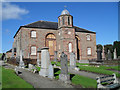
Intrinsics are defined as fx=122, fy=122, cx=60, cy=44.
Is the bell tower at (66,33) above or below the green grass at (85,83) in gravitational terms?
above

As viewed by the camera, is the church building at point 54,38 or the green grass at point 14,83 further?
the church building at point 54,38

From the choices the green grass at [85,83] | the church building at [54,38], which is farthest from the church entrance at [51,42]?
the green grass at [85,83]

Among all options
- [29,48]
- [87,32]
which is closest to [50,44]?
[29,48]

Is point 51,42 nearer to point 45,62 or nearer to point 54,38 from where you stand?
point 54,38

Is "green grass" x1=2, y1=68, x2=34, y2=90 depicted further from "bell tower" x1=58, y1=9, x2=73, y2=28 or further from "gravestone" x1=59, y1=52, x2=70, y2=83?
"bell tower" x1=58, y1=9, x2=73, y2=28

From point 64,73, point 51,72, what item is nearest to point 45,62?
point 51,72

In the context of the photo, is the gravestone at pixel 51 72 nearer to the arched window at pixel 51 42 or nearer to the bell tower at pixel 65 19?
the bell tower at pixel 65 19

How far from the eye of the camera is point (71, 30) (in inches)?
1164

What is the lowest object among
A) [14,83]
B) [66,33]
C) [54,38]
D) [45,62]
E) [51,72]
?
[14,83]

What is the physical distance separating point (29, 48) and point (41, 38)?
12.6 ft

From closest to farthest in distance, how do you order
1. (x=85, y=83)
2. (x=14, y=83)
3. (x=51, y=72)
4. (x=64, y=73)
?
(x=14, y=83) < (x=85, y=83) < (x=64, y=73) < (x=51, y=72)

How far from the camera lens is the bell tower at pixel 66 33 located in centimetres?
2889

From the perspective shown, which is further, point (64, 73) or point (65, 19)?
point (65, 19)

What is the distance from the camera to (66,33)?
29.1 metres
